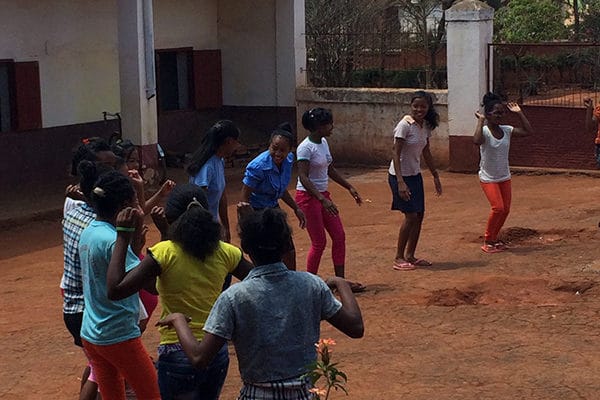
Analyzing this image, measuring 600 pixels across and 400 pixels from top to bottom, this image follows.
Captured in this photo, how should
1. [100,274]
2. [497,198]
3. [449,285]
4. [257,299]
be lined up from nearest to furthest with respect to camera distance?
[257,299], [100,274], [449,285], [497,198]

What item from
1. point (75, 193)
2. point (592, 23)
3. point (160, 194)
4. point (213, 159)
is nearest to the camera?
point (75, 193)

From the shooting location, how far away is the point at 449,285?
29.6 feet

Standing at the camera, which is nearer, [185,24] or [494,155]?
[494,155]

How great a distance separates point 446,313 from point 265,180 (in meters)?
1.71

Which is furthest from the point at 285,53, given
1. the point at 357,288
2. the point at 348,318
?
the point at 348,318

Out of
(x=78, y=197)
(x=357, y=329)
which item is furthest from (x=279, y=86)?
(x=357, y=329)

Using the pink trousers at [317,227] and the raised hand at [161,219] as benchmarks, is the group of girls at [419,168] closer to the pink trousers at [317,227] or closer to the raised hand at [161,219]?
the pink trousers at [317,227]

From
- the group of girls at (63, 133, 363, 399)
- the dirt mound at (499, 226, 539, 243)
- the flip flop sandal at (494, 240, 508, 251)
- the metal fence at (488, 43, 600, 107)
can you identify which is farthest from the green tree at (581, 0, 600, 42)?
the group of girls at (63, 133, 363, 399)

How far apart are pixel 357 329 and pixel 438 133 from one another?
1278 centimetres

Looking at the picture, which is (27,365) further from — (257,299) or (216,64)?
(216,64)

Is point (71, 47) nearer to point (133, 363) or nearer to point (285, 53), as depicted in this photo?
point (285, 53)

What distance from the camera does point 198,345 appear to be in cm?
399

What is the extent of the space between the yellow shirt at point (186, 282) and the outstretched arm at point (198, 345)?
566 mm

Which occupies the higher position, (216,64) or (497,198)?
(216,64)
